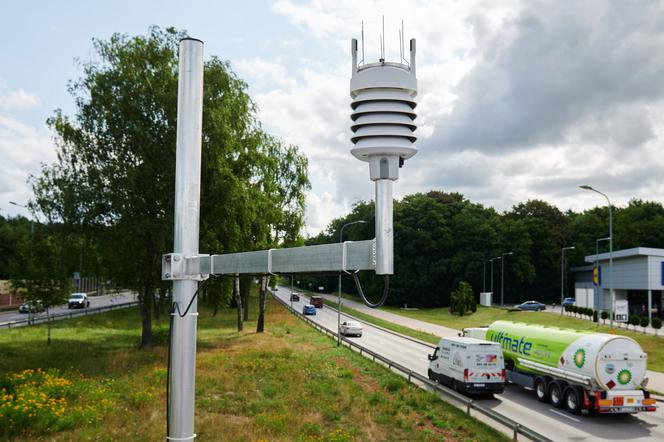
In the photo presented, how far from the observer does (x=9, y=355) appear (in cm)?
3059

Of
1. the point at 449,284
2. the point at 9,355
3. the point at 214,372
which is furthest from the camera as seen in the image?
the point at 449,284

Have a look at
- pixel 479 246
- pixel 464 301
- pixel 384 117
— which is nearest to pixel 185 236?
pixel 384 117

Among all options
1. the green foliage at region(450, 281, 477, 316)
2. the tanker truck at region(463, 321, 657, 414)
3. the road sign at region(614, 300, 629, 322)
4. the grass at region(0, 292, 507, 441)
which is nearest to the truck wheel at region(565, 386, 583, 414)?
the tanker truck at region(463, 321, 657, 414)

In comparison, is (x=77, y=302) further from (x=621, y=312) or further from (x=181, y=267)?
(x=181, y=267)

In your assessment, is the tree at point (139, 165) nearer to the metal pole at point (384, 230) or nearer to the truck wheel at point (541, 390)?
the truck wheel at point (541, 390)

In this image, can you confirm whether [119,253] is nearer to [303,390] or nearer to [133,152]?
[133,152]

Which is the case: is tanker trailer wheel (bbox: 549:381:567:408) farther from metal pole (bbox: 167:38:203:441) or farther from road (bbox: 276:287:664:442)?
metal pole (bbox: 167:38:203:441)

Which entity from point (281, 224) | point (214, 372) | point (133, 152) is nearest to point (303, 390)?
point (214, 372)

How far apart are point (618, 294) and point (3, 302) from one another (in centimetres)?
8462

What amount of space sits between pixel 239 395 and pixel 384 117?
61.8 ft

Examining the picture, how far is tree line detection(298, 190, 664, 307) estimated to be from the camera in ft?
326

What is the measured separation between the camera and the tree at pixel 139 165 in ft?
102

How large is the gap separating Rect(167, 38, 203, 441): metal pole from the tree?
80.0 feet

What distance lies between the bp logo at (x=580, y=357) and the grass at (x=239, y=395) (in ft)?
16.8
